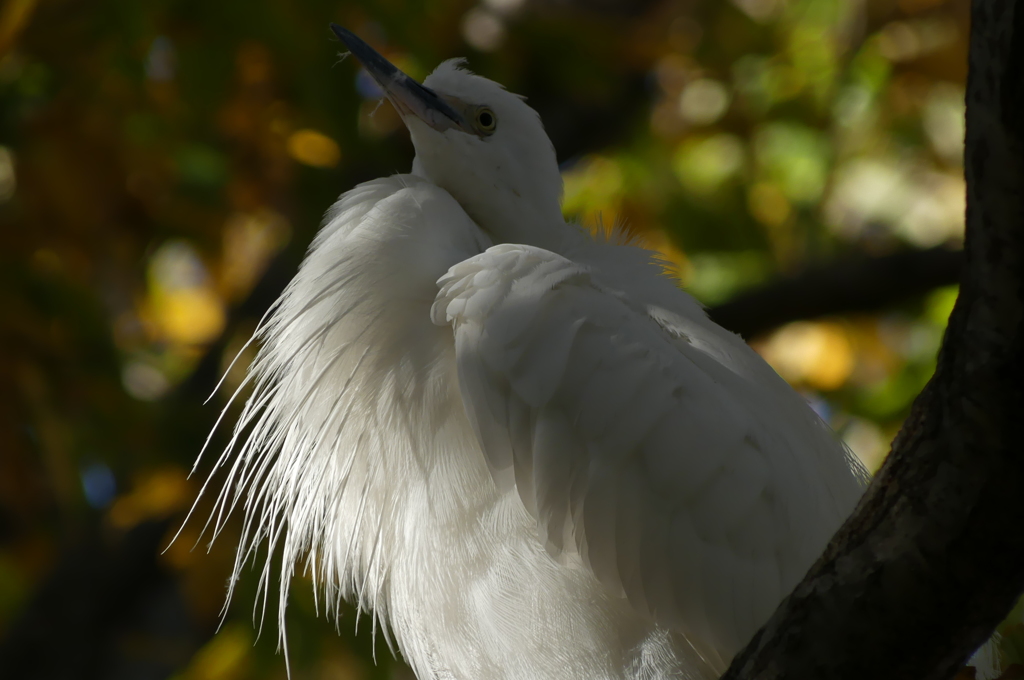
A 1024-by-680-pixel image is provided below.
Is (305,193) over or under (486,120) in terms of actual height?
under

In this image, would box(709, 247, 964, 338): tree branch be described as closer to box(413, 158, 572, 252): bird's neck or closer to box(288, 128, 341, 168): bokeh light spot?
box(413, 158, 572, 252): bird's neck

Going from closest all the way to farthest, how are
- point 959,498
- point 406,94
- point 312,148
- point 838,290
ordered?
point 959,498 → point 406,94 → point 838,290 → point 312,148

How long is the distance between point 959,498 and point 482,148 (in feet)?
5.51

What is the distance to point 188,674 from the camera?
14.3 feet

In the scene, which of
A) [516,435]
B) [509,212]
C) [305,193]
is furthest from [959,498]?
[305,193]

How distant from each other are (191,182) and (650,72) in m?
2.24

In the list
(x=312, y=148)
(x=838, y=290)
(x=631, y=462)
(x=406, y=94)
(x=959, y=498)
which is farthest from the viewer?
(x=312, y=148)

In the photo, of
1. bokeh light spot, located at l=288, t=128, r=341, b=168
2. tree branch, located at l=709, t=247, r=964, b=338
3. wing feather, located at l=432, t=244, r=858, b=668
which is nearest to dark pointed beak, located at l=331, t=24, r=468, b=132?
wing feather, located at l=432, t=244, r=858, b=668

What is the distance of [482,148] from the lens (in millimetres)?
2543

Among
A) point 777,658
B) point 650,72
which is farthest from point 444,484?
point 650,72

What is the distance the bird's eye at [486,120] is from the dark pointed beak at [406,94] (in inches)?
1.9

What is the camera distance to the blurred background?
3484 mm

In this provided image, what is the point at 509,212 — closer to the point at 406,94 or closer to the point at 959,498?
the point at 406,94

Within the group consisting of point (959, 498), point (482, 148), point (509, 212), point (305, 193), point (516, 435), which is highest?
point (959, 498)
